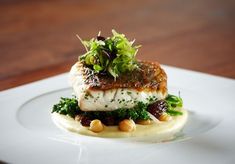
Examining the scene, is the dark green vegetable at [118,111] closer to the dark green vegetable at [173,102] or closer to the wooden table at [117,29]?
the dark green vegetable at [173,102]

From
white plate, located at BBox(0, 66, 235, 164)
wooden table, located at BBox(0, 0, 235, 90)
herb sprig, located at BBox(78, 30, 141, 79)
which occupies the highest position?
wooden table, located at BBox(0, 0, 235, 90)

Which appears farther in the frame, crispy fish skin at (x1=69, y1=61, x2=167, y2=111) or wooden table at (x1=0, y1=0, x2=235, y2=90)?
wooden table at (x1=0, y1=0, x2=235, y2=90)

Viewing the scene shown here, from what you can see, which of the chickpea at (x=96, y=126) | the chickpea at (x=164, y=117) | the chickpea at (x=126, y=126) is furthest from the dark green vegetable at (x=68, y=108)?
the chickpea at (x=164, y=117)

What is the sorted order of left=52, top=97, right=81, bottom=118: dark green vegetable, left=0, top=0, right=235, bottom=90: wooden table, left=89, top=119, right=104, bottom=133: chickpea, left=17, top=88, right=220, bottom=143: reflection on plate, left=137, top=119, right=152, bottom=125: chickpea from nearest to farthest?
1. left=17, top=88, right=220, bottom=143: reflection on plate
2. left=89, top=119, right=104, bottom=133: chickpea
3. left=137, top=119, right=152, bottom=125: chickpea
4. left=52, top=97, right=81, bottom=118: dark green vegetable
5. left=0, top=0, right=235, bottom=90: wooden table

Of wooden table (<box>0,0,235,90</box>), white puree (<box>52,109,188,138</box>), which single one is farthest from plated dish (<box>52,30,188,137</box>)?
wooden table (<box>0,0,235,90</box>)

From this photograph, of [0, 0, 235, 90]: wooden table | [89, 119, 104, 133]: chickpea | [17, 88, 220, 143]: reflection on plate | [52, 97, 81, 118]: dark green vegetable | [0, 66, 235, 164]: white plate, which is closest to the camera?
[0, 66, 235, 164]: white plate

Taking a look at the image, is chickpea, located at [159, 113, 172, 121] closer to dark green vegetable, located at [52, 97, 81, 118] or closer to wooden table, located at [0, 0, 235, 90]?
dark green vegetable, located at [52, 97, 81, 118]

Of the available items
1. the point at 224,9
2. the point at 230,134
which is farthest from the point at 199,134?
the point at 224,9
